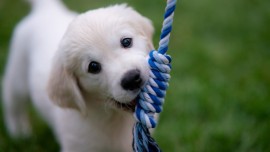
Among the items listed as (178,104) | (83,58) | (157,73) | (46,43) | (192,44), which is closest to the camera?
(157,73)

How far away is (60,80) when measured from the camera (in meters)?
2.56

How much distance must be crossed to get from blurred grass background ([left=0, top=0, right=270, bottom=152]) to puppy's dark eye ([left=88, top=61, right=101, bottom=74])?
3.75ft

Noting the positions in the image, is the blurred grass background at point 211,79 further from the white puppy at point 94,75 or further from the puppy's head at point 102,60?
the puppy's head at point 102,60

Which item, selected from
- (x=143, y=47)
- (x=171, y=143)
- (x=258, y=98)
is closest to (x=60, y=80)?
(x=143, y=47)

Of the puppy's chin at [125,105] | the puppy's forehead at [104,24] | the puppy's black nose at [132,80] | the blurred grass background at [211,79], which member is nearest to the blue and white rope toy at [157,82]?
the puppy's black nose at [132,80]

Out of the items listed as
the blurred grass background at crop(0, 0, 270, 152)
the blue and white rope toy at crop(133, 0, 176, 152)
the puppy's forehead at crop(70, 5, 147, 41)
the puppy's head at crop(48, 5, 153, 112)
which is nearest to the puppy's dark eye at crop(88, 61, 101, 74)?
the puppy's head at crop(48, 5, 153, 112)

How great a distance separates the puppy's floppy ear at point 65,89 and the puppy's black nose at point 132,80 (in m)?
0.44

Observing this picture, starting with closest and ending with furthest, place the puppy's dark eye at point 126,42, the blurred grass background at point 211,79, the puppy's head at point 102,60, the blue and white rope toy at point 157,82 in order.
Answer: the blue and white rope toy at point 157,82
the puppy's head at point 102,60
the puppy's dark eye at point 126,42
the blurred grass background at point 211,79

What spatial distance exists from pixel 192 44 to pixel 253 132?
5.80 feet

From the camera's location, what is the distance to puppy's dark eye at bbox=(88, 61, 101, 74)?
239 centimetres

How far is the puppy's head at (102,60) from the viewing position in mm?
2256

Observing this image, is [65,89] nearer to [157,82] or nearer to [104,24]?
[104,24]

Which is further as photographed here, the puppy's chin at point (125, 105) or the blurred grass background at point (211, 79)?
the blurred grass background at point (211, 79)

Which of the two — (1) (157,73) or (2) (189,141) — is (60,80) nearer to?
(1) (157,73)
